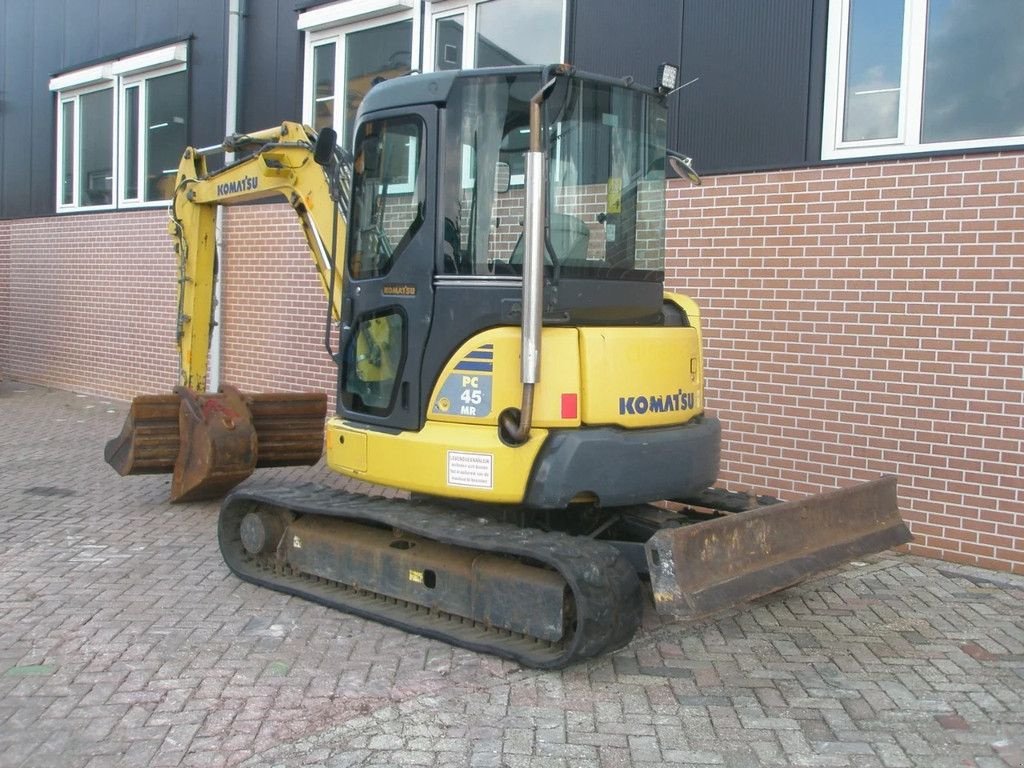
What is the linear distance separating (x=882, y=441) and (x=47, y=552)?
5.45 metres

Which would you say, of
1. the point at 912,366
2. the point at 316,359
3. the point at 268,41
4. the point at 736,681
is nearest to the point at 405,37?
the point at 268,41

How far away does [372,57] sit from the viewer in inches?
416

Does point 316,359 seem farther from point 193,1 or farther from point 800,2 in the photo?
point 800,2

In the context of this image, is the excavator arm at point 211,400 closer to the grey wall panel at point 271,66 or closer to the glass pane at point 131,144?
the grey wall panel at point 271,66

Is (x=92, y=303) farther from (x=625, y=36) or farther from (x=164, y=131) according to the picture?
(x=625, y=36)

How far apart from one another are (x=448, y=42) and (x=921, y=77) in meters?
4.63

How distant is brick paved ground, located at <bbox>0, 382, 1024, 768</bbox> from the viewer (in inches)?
156

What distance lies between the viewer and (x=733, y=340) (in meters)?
7.54

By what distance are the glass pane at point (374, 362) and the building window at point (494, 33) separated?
163 inches

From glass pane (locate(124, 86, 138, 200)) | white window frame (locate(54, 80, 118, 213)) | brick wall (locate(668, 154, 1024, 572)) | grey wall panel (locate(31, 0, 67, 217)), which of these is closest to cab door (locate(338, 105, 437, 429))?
brick wall (locate(668, 154, 1024, 572))

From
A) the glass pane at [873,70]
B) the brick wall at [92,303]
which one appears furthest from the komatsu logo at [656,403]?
the brick wall at [92,303]

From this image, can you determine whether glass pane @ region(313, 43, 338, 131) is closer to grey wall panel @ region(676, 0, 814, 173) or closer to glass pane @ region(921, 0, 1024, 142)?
grey wall panel @ region(676, 0, 814, 173)

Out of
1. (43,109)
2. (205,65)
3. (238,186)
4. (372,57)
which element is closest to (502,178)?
(238,186)

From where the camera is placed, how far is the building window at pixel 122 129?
12.8 meters
